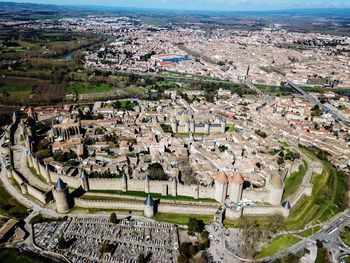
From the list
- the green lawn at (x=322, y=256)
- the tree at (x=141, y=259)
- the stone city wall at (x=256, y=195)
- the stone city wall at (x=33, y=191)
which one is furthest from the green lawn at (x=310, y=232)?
the stone city wall at (x=33, y=191)

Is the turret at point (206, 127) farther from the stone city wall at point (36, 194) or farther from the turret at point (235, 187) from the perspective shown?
the stone city wall at point (36, 194)

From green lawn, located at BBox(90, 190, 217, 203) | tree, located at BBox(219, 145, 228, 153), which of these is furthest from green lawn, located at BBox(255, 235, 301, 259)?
tree, located at BBox(219, 145, 228, 153)

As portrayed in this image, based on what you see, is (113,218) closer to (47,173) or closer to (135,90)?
(47,173)

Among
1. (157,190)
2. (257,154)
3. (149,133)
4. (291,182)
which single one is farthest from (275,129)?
(157,190)

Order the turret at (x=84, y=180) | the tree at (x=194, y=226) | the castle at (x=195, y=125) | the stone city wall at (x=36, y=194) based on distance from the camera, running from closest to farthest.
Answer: the tree at (x=194, y=226) < the stone city wall at (x=36, y=194) < the turret at (x=84, y=180) < the castle at (x=195, y=125)

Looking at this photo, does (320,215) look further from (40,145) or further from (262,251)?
(40,145)
